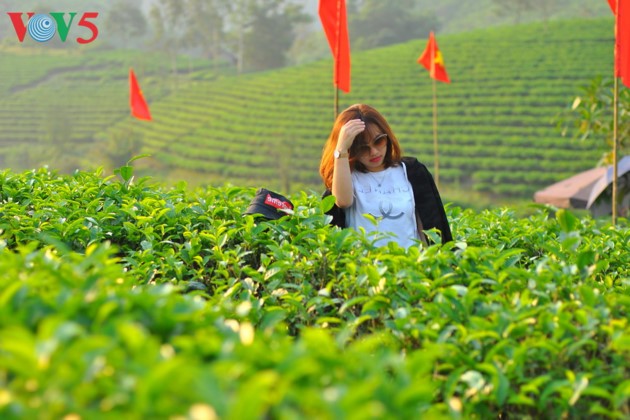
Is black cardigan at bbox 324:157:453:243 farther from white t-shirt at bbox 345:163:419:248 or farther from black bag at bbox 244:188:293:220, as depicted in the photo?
black bag at bbox 244:188:293:220

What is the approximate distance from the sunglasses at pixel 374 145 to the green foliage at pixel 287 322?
281 mm

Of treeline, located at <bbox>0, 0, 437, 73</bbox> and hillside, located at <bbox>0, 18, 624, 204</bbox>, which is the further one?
treeline, located at <bbox>0, 0, 437, 73</bbox>

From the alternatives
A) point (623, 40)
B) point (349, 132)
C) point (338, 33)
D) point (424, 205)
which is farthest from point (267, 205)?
point (623, 40)

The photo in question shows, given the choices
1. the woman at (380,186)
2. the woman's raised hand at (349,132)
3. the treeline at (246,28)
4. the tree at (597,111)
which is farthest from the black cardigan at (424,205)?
the treeline at (246,28)

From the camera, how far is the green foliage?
2.94 feet

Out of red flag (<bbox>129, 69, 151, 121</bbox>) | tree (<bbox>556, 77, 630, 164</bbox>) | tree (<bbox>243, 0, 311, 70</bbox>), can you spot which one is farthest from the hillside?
tree (<bbox>556, 77, 630, 164</bbox>)

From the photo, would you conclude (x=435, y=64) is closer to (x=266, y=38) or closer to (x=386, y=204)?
(x=386, y=204)

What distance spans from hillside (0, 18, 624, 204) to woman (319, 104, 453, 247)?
20051 millimetres

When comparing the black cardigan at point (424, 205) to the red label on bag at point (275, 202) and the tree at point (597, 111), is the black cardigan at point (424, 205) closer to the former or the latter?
the red label on bag at point (275, 202)

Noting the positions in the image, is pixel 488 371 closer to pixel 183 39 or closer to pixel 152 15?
pixel 152 15

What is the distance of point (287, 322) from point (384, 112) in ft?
88.0

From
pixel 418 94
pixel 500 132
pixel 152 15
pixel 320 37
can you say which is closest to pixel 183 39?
pixel 152 15

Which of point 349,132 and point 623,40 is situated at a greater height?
point 623,40

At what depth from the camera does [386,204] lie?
99.0 inches
